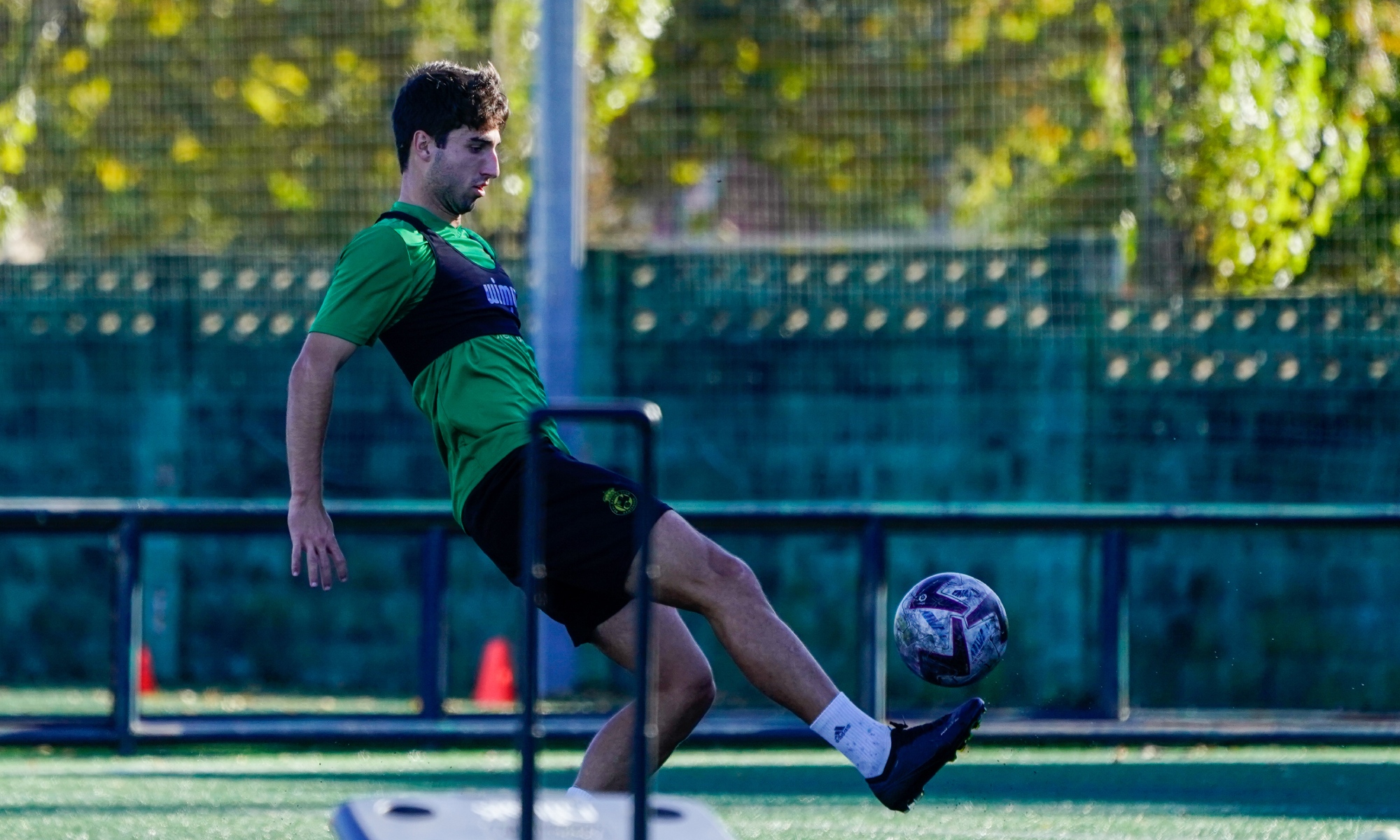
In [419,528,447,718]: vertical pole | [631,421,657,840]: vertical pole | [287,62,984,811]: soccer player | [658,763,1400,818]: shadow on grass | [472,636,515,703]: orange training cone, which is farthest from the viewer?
[472,636,515,703]: orange training cone

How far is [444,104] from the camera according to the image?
15.8 ft

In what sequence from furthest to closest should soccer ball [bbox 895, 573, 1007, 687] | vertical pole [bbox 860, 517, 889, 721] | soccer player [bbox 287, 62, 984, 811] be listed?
1. vertical pole [bbox 860, 517, 889, 721]
2. soccer ball [bbox 895, 573, 1007, 687]
3. soccer player [bbox 287, 62, 984, 811]

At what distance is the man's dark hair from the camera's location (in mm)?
4820

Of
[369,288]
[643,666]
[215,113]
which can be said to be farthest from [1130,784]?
[215,113]

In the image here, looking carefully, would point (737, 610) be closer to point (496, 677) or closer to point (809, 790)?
point (809, 790)

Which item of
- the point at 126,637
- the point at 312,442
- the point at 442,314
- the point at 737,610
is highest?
the point at 442,314

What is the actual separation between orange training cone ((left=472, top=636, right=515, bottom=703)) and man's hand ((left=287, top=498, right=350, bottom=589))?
19.1ft

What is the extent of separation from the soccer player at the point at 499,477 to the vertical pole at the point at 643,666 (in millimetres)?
789

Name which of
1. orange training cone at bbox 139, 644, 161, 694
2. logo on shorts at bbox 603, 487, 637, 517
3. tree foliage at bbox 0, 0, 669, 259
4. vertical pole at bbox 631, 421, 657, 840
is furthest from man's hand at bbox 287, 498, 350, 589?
tree foliage at bbox 0, 0, 669, 259

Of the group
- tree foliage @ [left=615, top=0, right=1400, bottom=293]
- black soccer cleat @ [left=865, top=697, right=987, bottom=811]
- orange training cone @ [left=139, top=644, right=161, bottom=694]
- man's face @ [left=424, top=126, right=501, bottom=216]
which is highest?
tree foliage @ [left=615, top=0, right=1400, bottom=293]

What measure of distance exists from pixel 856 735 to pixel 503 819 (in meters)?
1.12

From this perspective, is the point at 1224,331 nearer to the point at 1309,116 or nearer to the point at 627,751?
the point at 1309,116

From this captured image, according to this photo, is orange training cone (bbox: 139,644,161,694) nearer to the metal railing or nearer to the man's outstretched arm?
the metal railing

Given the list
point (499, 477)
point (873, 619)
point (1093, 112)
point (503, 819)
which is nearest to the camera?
point (503, 819)
